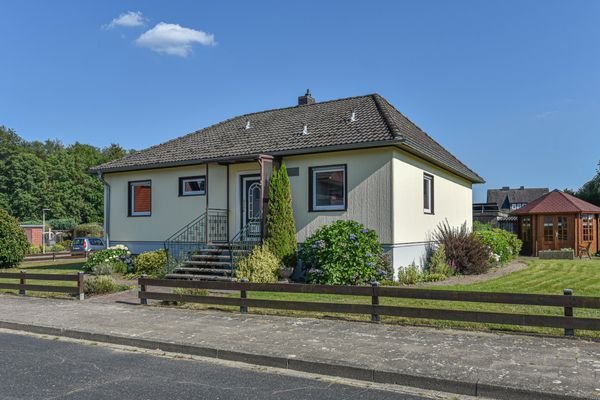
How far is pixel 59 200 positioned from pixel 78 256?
34.2 metres

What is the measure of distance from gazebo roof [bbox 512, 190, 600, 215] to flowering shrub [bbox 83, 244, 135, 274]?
66.5 ft

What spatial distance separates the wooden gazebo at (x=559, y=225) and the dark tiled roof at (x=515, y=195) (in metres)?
58.3

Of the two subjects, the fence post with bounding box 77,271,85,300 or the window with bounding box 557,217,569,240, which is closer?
the fence post with bounding box 77,271,85,300

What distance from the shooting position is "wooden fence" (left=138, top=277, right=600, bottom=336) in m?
7.48

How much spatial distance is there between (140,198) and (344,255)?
Answer: 9728 mm

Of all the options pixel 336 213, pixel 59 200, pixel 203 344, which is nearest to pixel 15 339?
pixel 203 344

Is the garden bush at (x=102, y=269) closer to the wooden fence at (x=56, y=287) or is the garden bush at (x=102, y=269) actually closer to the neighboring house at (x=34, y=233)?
the wooden fence at (x=56, y=287)

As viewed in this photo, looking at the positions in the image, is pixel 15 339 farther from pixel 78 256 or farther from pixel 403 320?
pixel 78 256

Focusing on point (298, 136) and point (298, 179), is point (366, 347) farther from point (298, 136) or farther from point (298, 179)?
point (298, 136)

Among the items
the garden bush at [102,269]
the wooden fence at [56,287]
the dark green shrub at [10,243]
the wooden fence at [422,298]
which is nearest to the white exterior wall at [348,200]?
the garden bush at [102,269]

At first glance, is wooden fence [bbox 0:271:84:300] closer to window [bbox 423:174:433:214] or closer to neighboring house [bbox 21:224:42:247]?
window [bbox 423:174:433:214]

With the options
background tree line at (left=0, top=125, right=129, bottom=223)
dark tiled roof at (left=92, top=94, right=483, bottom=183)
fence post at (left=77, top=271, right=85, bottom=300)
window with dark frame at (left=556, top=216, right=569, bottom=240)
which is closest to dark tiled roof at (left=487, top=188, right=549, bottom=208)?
window with dark frame at (left=556, top=216, right=569, bottom=240)

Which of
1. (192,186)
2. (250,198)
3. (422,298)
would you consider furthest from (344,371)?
(192,186)

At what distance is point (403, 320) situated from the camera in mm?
8953
